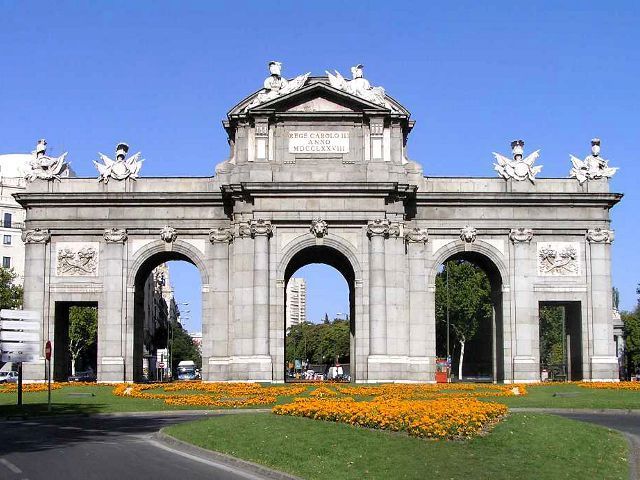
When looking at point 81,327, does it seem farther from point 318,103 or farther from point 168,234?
point 318,103

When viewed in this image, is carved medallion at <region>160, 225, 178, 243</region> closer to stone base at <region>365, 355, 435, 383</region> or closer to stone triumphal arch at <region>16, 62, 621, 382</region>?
stone triumphal arch at <region>16, 62, 621, 382</region>

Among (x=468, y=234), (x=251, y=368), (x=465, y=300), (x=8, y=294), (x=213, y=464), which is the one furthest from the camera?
(x=465, y=300)

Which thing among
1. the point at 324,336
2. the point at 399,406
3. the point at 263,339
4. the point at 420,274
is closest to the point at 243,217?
the point at 263,339

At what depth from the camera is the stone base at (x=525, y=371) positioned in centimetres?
7031

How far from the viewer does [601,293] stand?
71562 millimetres

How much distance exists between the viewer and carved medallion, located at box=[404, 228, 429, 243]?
7094 cm

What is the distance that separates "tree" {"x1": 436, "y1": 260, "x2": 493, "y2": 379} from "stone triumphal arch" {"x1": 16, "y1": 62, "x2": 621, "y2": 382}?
57.8 meters

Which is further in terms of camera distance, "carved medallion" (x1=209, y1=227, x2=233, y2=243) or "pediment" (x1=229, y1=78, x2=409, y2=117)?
"carved medallion" (x1=209, y1=227, x2=233, y2=243)

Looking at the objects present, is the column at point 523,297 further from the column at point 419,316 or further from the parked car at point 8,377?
the parked car at point 8,377

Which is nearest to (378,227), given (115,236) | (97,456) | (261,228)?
(261,228)

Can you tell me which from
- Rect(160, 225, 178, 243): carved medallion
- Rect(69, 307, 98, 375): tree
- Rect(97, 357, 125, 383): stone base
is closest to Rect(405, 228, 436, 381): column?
Rect(160, 225, 178, 243): carved medallion

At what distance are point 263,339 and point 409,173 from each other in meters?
15.8

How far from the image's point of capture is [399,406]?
34.3m

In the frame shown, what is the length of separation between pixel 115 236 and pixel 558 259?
31.6 m
